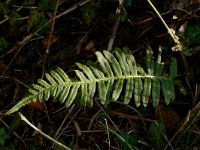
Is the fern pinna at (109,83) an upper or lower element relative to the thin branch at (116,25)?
lower

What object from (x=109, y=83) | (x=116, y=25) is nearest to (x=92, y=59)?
(x=116, y=25)

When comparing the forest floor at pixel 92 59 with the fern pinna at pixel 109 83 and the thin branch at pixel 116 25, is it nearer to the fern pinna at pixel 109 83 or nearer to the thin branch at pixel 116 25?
the thin branch at pixel 116 25

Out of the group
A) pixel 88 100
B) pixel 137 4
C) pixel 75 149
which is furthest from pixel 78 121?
pixel 137 4

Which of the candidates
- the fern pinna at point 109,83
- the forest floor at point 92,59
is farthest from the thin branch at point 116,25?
the fern pinna at point 109,83

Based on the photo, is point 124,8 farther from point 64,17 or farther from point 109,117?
point 109,117

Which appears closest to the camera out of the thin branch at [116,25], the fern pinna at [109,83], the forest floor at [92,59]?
the fern pinna at [109,83]

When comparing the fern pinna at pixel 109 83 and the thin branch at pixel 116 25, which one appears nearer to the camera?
the fern pinna at pixel 109 83

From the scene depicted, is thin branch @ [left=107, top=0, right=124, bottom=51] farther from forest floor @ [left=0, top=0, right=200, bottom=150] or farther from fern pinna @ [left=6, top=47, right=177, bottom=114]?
fern pinna @ [left=6, top=47, right=177, bottom=114]

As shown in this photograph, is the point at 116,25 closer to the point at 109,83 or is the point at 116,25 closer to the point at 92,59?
the point at 92,59
